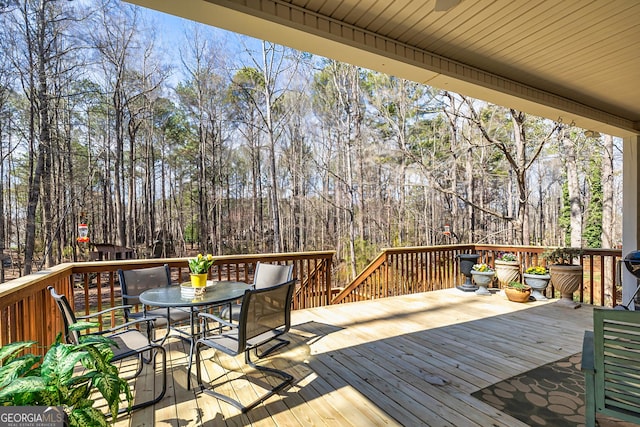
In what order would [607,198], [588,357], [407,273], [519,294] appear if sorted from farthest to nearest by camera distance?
[607,198], [407,273], [519,294], [588,357]

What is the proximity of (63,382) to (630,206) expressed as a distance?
7.00 metres

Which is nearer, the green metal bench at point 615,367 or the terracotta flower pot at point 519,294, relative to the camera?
the green metal bench at point 615,367

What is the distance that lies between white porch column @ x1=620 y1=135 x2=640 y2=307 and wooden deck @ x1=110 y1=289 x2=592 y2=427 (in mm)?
1018

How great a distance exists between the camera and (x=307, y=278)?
4.95 m

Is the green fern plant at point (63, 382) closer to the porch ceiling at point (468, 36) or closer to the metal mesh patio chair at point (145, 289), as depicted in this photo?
the metal mesh patio chair at point (145, 289)

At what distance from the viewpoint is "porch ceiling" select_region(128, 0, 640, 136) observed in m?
2.26

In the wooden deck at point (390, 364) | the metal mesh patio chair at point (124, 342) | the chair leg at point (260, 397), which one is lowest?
the wooden deck at point (390, 364)

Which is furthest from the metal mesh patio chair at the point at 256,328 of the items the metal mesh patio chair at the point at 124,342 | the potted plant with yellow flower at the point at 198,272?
the potted plant with yellow flower at the point at 198,272

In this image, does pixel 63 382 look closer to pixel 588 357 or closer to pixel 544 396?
pixel 588 357

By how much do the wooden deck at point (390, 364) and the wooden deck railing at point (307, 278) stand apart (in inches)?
25.6

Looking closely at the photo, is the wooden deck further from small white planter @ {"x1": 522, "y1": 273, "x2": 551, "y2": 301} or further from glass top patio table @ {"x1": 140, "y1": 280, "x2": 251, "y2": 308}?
glass top patio table @ {"x1": 140, "y1": 280, "x2": 251, "y2": 308}

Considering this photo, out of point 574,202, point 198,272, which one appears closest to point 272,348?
point 198,272

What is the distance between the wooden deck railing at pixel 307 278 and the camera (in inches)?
93.1

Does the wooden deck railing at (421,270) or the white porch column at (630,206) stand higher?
the white porch column at (630,206)
